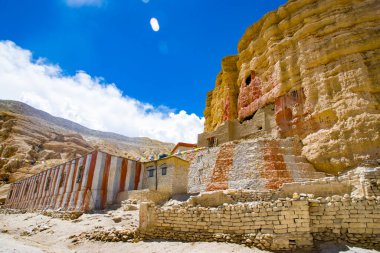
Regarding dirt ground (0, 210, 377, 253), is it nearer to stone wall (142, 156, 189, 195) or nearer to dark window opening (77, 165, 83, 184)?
dark window opening (77, 165, 83, 184)

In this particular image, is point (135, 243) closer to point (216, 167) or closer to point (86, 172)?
point (86, 172)

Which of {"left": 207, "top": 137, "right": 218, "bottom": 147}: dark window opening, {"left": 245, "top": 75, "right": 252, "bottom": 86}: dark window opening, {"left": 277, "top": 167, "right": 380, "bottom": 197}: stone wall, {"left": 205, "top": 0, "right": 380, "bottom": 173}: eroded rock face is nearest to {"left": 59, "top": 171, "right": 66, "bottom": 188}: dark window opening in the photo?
{"left": 207, "top": 137, "right": 218, "bottom": 147}: dark window opening

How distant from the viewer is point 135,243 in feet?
38.3

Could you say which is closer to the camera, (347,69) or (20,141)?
(347,69)

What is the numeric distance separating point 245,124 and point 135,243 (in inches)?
909

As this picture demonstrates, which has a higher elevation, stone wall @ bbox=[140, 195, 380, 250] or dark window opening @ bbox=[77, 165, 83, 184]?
dark window opening @ bbox=[77, 165, 83, 184]

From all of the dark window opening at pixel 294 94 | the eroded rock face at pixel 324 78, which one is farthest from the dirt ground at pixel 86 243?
the dark window opening at pixel 294 94

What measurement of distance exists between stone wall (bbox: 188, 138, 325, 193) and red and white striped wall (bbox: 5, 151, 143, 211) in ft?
21.4

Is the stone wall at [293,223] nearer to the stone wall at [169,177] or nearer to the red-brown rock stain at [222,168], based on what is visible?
the stone wall at [169,177]

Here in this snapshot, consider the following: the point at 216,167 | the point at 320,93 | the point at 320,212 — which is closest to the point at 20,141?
the point at 216,167

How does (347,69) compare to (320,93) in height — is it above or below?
above

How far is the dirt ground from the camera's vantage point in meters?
10.1

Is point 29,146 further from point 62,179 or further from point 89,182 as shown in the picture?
point 89,182

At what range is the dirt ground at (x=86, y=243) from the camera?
10.1 m
